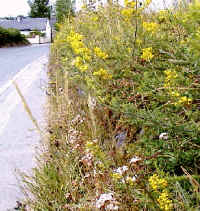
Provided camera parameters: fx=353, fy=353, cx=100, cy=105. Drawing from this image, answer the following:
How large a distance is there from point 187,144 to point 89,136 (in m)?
1.01

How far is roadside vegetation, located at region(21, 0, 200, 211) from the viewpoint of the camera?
1597mm

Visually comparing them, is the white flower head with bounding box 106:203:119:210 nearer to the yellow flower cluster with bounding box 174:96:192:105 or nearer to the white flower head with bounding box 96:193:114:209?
the white flower head with bounding box 96:193:114:209

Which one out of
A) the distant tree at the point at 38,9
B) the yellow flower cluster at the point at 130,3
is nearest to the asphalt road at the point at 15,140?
the yellow flower cluster at the point at 130,3

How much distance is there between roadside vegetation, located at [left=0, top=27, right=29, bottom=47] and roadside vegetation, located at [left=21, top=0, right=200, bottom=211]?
94.1ft

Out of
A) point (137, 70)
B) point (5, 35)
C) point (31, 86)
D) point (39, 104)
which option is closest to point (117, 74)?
point (137, 70)

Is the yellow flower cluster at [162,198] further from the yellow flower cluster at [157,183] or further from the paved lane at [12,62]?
the paved lane at [12,62]

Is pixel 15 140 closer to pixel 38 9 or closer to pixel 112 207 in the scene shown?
pixel 112 207

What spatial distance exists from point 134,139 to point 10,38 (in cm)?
3186

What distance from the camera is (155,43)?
9.34 feet

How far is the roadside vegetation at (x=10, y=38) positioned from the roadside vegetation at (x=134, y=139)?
28.7 metres

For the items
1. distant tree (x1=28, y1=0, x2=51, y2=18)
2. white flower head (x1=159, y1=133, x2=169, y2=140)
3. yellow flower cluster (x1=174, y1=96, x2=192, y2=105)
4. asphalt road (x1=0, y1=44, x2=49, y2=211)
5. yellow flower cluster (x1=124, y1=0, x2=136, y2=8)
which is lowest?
asphalt road (x1=0, y1=44, x2=49, y2=211)

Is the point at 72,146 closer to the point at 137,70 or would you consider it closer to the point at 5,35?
the point at 137,70

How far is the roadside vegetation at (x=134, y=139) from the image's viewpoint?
1.60 meters

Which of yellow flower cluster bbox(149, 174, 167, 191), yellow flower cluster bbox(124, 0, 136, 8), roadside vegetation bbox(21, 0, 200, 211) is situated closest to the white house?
yellow flower cluster bbox(124, 0, 136, 8)
